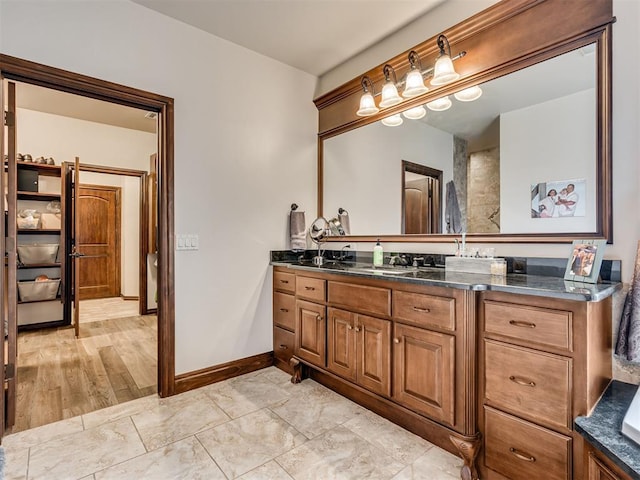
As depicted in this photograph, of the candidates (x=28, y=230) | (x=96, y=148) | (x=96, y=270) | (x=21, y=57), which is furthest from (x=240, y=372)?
(x=96, y=270)

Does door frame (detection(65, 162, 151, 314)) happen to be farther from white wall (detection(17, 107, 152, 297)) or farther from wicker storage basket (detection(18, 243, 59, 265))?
wicker storage basket (detection(18, 243, 59, 265))

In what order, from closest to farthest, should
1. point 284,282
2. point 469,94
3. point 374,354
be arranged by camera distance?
point 374,354 < point 469,94 < point 284,282

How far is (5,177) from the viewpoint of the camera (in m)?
1.94

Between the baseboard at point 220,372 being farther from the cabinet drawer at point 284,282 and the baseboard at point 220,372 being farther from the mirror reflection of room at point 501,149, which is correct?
the mirror reflection of room at point 501,149

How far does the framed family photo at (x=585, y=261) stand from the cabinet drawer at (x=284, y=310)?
1790 millimetres

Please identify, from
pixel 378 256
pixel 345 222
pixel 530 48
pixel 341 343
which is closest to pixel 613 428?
pixel 341 343

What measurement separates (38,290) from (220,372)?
300 cm

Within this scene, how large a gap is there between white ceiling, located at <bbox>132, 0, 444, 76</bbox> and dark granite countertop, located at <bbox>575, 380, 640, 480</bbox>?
7.84ft

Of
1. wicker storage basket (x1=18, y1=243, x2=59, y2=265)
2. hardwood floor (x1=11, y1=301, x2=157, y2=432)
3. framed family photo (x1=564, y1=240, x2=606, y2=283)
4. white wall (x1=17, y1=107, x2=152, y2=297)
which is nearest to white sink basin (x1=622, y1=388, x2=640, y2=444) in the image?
framed family photo (x1=564, y1=240, x2=606, y2=283)

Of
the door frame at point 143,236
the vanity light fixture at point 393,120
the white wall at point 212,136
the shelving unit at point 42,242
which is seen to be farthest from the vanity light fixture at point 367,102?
the shelving unit at point 42,242

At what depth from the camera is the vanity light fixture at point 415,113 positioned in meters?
2.44

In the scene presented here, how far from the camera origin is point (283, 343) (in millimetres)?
2818

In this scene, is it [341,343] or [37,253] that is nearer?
[341,343]

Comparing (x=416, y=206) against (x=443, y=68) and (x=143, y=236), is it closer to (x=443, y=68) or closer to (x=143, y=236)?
(x=443, y=68)
